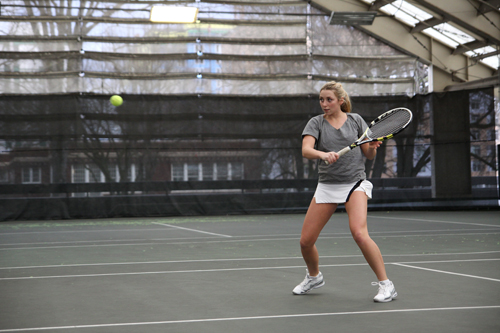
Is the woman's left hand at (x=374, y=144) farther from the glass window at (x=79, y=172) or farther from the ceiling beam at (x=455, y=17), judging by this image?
the ceiling beam at (x=455, y=17)

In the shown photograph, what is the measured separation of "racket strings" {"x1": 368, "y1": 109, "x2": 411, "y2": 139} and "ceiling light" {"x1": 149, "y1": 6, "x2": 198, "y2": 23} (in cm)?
891

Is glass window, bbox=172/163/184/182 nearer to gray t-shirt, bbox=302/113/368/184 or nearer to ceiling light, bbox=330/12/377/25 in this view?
ceiling light, bbox=330/12/377/25

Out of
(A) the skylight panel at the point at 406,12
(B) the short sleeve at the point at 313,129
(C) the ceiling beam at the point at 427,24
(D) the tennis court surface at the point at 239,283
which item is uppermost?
(A) the skylight panel at the point at 406,12

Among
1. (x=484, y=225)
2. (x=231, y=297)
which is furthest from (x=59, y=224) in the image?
(x=231, y=297)

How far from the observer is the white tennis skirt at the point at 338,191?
376 cm

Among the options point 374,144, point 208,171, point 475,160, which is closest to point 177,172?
point 208,171

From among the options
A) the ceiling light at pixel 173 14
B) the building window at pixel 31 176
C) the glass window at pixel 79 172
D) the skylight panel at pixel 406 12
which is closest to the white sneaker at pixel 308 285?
the ceiling light at pixel 173 14

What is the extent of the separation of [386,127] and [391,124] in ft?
0.15

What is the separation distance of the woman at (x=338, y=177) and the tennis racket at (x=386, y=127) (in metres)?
0.06

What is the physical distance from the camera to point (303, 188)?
44.9 feet

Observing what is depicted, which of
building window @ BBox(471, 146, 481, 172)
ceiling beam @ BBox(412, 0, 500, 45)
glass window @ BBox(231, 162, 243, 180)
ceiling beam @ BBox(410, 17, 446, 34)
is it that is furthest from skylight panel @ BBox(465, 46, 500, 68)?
glass window @ BBox(231, 162, 243, 180)

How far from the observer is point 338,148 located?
382 cm

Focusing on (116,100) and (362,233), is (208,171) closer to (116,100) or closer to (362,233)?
(116,100)

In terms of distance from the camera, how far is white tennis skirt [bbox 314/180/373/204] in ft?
12.3
